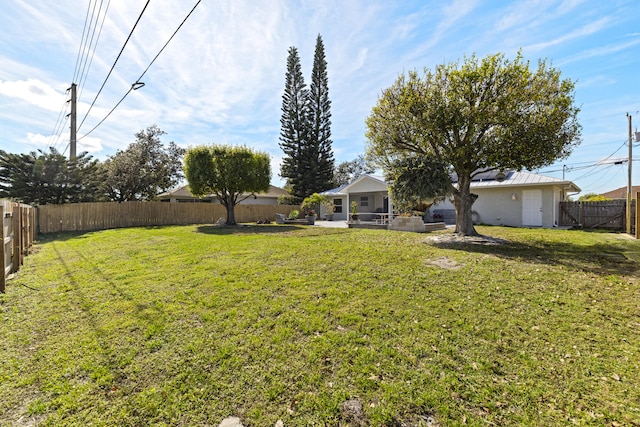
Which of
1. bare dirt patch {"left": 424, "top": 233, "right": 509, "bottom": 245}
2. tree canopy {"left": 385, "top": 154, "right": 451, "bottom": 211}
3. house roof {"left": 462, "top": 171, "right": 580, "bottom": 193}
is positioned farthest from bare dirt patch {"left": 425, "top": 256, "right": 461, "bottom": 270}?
house roof {"left": 462, "top": 171, "right": 580, "bottom": 193}

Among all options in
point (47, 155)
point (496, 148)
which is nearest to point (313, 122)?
point (47, 155)

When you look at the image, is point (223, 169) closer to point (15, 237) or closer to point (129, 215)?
point (129, 215)

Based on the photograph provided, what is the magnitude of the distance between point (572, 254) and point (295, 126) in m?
27.8

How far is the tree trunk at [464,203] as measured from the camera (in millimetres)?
10305

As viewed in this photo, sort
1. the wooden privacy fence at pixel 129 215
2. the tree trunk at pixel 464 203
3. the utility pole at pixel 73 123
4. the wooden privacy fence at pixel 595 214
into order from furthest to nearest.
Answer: the wooden privacy fence at pixel 129 215
the utility pole at pixel 73 123
the wooden privacy fence at pixel 595 214
the tree trunk at pixel 464 203

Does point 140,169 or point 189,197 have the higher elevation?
point 140,169

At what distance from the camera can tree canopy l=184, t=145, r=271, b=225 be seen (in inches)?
655

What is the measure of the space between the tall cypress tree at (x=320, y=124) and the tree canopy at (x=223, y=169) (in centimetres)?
1398

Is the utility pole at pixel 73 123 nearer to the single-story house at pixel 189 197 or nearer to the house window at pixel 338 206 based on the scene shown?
the single-story house at pixel 189 197

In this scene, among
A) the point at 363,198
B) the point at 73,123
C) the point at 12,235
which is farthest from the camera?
the point at 363,198

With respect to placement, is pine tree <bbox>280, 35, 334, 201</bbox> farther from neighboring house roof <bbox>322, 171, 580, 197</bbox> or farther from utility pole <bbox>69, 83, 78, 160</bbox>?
utility pole <bbox>69, 83, 78, 160</bbox>

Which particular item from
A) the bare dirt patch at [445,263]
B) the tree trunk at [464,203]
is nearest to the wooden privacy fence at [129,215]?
the tree trunk at [464,203]

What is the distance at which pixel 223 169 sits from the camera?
16.9 meters

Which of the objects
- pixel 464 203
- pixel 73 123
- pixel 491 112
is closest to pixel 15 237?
pixel 73 123
